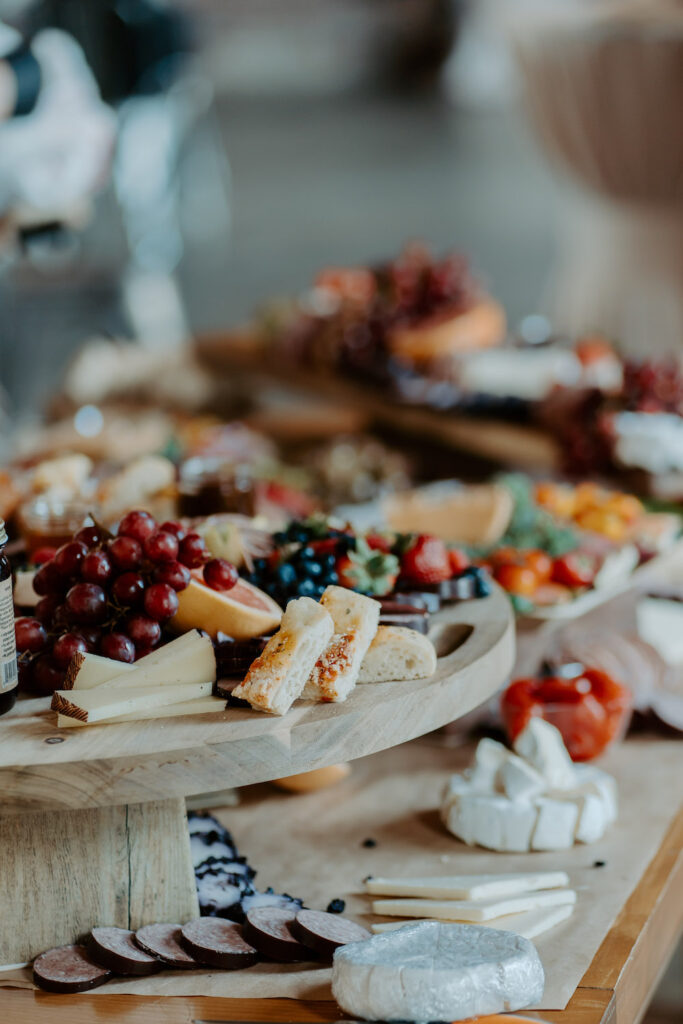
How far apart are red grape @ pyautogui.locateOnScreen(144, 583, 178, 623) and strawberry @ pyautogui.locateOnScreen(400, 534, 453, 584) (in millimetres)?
417

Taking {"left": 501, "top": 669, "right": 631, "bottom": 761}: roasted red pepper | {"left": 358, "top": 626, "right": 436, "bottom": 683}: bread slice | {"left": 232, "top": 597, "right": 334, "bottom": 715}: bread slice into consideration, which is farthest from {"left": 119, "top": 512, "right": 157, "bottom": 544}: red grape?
{"left": 501, "top": 669, "right": 631, "bottom": 761}: roasted red pepper

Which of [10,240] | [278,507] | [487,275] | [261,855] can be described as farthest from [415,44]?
[261,855]

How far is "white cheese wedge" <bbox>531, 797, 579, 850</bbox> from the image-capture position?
1.79 m

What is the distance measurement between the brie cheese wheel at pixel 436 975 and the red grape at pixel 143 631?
0.43 meters

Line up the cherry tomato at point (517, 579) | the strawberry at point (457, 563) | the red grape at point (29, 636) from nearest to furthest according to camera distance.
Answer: the red grape at point (29, 636)
the strawberry at point (457, 563)
the cherry tomato at point (517, 579)

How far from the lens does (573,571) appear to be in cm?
228

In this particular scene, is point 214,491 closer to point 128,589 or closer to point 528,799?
point 128,589

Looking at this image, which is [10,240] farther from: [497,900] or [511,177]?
[511,177]

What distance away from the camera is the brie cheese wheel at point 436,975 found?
1.31m

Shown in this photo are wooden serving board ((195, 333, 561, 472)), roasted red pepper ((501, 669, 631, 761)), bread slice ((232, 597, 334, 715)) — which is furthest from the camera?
wooden serving board ((195, 333, 561, 472))

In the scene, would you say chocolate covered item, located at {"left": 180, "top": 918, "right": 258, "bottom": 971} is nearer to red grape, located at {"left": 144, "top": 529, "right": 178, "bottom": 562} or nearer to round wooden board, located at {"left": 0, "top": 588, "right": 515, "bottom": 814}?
round wooden board, located at {"left": 0, "top": 588, "right": 515, "bottom": 814}

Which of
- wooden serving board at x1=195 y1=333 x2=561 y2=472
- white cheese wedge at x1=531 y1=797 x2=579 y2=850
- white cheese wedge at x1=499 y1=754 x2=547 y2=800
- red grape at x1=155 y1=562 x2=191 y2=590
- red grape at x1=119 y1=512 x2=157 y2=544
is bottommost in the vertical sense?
wooden serving board at x1=195 y1=333 x2=561 y2=472

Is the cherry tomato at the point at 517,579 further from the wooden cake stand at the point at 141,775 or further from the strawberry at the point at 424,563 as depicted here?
the wooden cake stand at the point at 141,775

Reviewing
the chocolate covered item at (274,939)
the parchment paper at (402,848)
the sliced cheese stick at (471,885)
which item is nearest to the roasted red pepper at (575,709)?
the parchment paper at (402,848)
